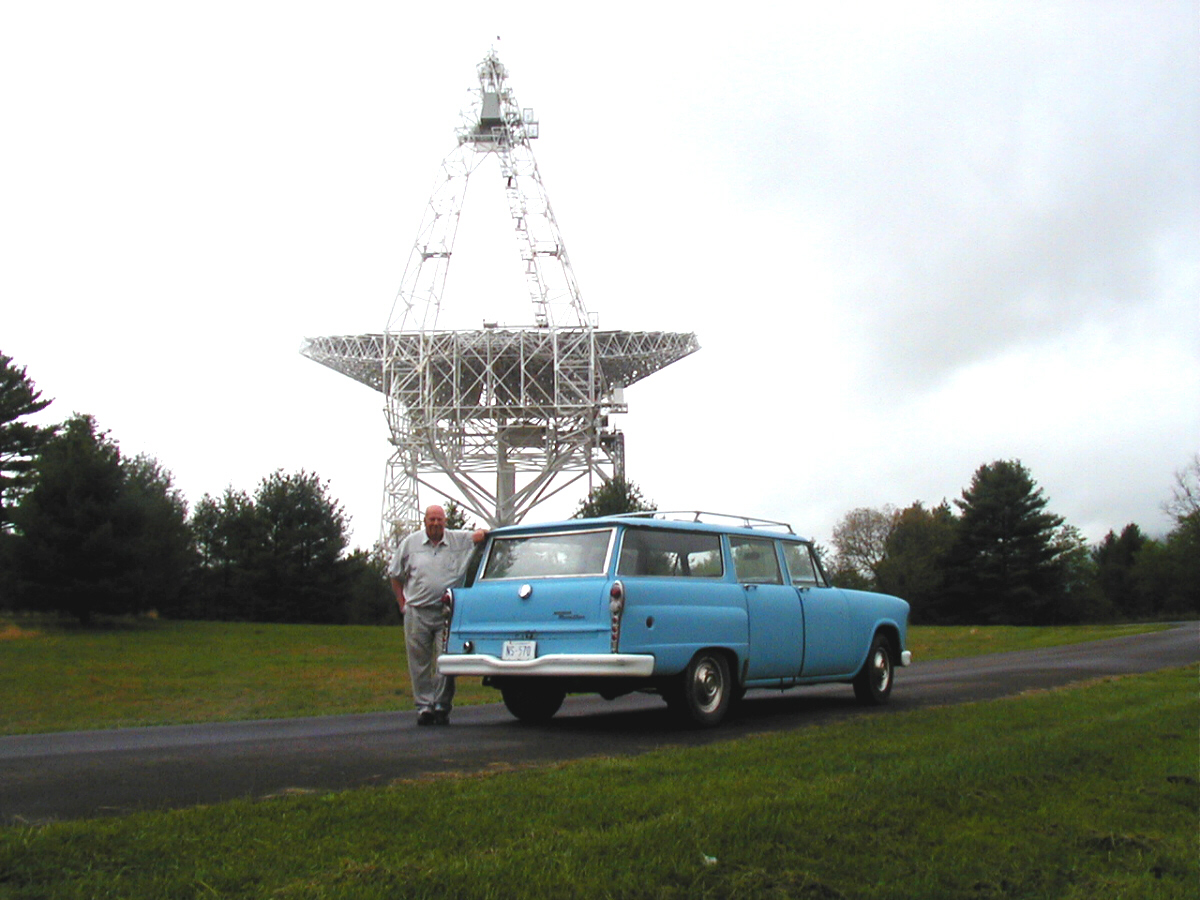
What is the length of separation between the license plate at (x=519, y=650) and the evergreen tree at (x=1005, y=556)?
65662mm

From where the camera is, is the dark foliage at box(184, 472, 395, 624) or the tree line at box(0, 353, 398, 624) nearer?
the tree line at box(0, 353, 398, 624)

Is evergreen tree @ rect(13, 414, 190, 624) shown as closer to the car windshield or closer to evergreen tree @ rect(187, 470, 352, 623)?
evergreen tree @ rect(187, 470, 352, 623)

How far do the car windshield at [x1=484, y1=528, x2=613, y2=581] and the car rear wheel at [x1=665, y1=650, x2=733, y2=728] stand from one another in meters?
1.13

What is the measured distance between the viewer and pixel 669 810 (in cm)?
507

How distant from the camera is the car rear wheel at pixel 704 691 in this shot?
352 inches

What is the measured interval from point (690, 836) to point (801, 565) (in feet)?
21.2

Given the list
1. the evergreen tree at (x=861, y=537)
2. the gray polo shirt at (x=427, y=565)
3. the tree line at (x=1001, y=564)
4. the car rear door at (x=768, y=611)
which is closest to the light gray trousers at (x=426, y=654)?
the gray polo shirt at (x=427, y=565)

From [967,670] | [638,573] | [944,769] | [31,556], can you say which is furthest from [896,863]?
[31,556]

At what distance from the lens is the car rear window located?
351 inches

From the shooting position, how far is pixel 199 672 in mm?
23828

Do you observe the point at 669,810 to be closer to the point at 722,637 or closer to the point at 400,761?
the point at 400,761

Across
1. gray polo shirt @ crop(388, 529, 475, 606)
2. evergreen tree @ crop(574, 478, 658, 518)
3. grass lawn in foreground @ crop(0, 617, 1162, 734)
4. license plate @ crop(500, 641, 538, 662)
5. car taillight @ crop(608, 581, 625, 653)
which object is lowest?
grass lawn in foreground @ crop(0, 617, 1162, 734)

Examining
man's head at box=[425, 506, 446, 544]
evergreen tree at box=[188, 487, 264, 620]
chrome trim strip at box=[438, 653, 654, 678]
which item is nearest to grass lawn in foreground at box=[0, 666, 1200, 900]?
chrome trim strip at box=[438, 653, 654, 678]

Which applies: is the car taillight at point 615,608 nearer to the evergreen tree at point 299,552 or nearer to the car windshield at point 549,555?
the car windshield at point 549,555
